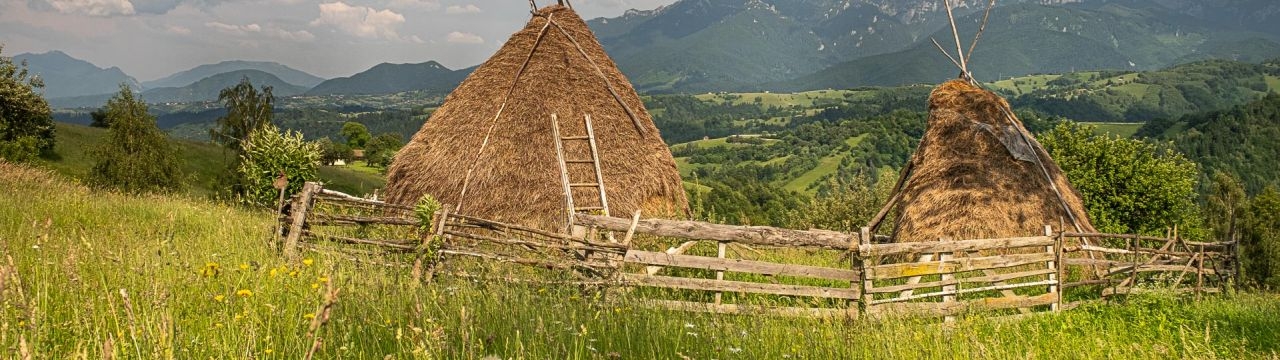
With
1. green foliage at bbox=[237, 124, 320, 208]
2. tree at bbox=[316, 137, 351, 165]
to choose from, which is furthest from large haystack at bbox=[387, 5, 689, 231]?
tree at bbox=[316, 137, 351, 165]

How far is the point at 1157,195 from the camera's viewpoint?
28.5 metres

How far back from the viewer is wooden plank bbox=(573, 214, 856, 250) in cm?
809

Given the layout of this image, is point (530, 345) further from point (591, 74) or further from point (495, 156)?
point (591, 74)

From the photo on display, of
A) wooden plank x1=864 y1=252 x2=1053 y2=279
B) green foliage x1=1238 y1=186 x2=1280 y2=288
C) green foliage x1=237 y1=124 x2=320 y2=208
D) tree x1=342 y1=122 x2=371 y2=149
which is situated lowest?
green foliage x1=1238 y1=186 x2=1280 y2=288

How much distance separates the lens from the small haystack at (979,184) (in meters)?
13.8

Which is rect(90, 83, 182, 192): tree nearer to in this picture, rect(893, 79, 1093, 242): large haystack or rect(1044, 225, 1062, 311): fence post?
rect(893, 79, 1093, 242): large haystack

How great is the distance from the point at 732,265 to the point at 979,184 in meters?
8.53

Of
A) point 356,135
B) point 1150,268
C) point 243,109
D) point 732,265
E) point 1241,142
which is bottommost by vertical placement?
point 1241,142

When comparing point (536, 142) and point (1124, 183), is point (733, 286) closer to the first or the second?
point (536, 142)

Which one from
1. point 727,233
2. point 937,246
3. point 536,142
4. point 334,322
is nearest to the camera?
point 334,322

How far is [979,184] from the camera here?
1430 centimetres

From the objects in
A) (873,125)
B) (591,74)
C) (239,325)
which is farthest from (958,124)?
(873,125)

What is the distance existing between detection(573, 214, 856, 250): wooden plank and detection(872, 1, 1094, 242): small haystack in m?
6.36

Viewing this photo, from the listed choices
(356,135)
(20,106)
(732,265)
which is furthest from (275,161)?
(356,135)
